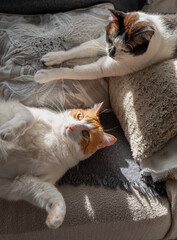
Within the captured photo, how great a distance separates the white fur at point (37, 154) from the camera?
86cm

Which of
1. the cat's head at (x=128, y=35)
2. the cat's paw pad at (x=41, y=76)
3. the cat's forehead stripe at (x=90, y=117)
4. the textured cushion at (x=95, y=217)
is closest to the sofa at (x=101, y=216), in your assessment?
the textured cushion at (x=95, y=217)

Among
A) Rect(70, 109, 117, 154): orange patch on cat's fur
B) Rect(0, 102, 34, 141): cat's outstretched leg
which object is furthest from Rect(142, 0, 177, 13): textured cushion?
Rect(0, 102, 34, 141): cat's outstretched leg

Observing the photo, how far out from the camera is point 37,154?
0.94m

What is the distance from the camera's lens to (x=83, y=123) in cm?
98

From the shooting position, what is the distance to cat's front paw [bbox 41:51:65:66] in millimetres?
1192

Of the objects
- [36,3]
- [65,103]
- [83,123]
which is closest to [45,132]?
[83,123]

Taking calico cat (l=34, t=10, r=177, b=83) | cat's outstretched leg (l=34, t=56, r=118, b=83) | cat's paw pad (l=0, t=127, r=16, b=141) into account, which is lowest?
cat's paw pad (l=0, t=127, r=16, b=141)

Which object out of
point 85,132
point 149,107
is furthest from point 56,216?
point 149,107

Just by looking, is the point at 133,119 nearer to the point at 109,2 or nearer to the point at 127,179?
the point at 127,179

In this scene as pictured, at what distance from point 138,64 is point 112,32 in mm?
215

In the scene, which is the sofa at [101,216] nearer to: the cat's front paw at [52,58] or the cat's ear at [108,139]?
the cat's ear at [108,139]

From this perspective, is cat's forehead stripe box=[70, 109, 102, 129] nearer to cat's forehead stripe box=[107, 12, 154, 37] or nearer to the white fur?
the white fur

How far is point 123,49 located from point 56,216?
818 mm

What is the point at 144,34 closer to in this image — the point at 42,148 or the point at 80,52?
the point at 80,52
